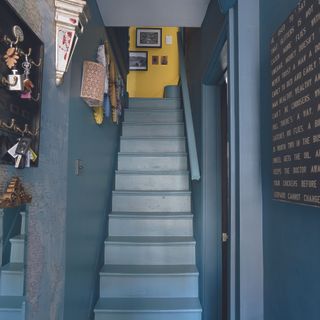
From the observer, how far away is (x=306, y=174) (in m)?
0.82

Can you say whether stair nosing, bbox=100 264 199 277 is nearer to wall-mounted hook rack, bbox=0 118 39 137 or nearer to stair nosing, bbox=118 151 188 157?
Answer: stair nosing, bbox=118 151 188 157

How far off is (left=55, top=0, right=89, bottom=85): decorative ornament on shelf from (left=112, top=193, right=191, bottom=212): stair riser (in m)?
1.85

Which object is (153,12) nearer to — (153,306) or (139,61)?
(153,306)

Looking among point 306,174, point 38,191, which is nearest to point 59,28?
point 38,191

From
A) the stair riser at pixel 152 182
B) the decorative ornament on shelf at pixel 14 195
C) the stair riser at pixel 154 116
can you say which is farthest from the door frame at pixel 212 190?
the stair riser at pixel 154 116

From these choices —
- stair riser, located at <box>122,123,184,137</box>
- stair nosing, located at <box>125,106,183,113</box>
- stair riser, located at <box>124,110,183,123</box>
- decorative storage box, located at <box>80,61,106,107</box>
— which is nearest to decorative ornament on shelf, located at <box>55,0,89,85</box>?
decorative storage box, located at <box>80,61,106,107</box>

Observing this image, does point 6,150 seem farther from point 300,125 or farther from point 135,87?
point 135,87

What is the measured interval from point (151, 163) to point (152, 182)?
0.91ft

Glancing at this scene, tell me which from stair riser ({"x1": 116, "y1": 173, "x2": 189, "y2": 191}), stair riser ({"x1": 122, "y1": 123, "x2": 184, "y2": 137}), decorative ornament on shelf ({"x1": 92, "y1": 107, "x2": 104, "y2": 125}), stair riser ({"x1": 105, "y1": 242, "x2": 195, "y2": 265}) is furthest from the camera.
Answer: stair riser ({"x1": 122, "y1": 123, "x2": 184, "y2": 137})

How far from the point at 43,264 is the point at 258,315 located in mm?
909

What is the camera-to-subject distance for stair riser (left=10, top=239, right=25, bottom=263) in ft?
2.93

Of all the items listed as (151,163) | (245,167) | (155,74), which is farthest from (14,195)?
(155,74)

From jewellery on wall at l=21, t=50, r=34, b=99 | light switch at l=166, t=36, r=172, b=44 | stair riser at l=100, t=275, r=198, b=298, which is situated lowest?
stair riser at l=100, t=275, r=198, b=298

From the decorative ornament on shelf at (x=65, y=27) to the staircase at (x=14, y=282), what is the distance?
0.62 m
